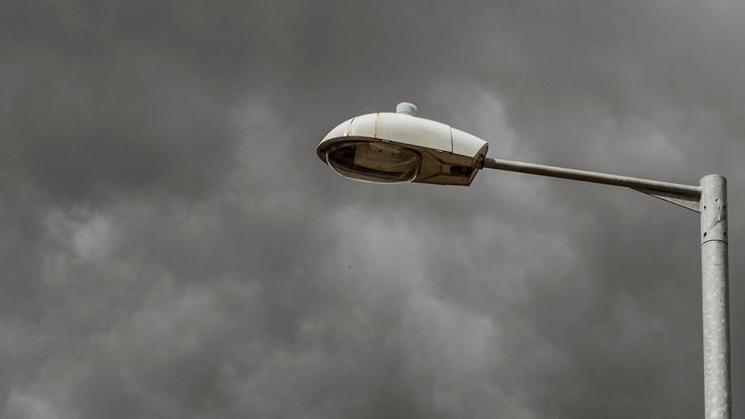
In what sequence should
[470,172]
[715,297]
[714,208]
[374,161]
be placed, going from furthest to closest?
[374,161], [470,172], [714,208], [715,297]

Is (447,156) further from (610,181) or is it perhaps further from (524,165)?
(610,181)

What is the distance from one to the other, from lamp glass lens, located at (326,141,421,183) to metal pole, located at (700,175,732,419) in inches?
118

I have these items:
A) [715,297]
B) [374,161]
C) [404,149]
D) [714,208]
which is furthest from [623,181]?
[374,161]

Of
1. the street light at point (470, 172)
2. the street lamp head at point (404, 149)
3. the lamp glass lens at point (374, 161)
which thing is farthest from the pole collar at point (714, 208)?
the lamp glass lens at point (374, 161)

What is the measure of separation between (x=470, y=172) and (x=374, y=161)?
1063mm

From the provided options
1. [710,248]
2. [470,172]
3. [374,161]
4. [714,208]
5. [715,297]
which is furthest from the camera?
[374,161]

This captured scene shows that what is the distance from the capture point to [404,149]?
11133 mm

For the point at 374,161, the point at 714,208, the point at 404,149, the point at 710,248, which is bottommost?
the point at 710,248

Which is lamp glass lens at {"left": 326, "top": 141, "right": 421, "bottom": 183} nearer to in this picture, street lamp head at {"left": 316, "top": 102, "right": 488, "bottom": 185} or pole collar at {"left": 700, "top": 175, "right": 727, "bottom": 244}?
street lamp head at {"left": 316, "top": 102, "right": 488, "bottom": 185}

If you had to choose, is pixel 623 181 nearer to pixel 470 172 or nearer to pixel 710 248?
pixel 710 248

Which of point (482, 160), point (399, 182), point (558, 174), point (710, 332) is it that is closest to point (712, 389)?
point (710, 332)

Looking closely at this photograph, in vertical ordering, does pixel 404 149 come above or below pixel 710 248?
above

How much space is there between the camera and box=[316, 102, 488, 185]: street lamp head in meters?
11.0

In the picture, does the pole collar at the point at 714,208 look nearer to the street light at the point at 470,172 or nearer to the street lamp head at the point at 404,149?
the street light at the point at 470,172
